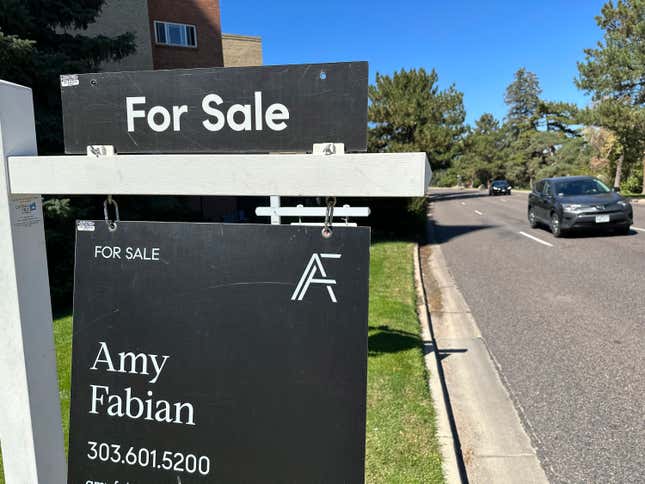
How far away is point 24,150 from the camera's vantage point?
5.40 ft

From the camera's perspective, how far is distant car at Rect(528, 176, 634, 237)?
11.6 m

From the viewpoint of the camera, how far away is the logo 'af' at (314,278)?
145cm

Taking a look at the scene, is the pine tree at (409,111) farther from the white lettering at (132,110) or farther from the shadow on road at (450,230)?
the white lettering at (132,110)

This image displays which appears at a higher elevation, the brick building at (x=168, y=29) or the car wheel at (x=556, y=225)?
the brick building at (x=168, y=29)

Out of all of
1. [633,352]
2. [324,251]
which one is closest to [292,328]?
[324,251]

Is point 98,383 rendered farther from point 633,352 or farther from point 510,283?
point 510,283

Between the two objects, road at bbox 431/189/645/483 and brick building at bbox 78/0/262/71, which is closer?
road at bbox 431/189/645/483

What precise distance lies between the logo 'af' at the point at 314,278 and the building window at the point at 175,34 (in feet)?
62.8

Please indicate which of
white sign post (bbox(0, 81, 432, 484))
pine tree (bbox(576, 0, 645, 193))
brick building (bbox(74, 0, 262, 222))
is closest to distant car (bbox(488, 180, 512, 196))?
pine tree (bbox(576, 0, 645, 193))

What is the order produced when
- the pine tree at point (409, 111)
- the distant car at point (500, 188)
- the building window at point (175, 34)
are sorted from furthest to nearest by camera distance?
the distant car at point (500, 188) < the pine tree at point (409, 111) < the building window at point (175, 34)

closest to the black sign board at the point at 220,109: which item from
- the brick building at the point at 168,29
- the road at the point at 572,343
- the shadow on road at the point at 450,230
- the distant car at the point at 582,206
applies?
the road at the point at 572,343

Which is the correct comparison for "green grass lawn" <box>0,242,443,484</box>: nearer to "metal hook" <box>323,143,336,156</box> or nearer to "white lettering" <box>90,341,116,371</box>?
"white lettering" <box>90,341,116,371</box>

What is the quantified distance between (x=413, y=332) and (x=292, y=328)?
13.5 feet

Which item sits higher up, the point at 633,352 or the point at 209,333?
the point at 209,333
